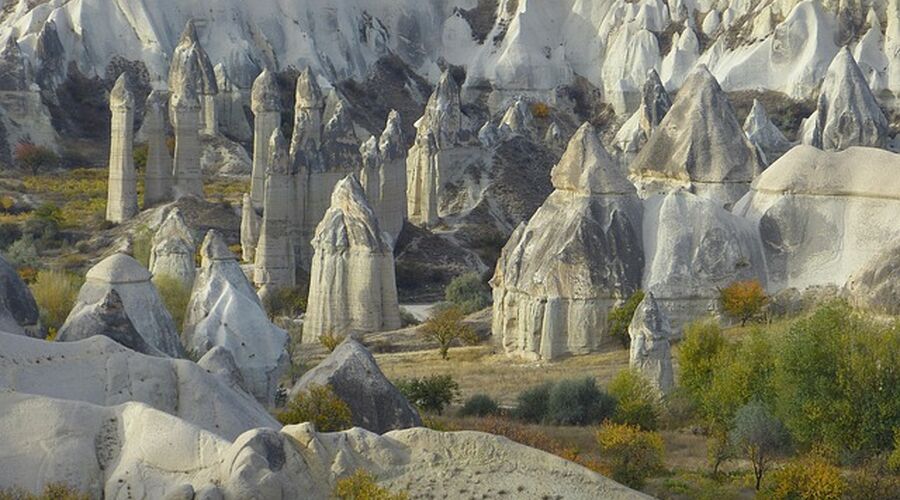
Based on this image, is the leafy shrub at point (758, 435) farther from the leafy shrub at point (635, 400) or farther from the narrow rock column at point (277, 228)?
Answer: the narrow rock column at point (277, 228)

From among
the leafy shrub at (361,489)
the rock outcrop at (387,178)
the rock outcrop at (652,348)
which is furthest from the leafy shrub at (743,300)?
the leafy shrub at (361,489)

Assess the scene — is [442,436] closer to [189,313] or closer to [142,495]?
[142,495]

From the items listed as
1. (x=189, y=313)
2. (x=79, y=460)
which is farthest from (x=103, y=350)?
(x=189, y=313)

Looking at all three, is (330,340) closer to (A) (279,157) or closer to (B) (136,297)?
(B) (136,297)

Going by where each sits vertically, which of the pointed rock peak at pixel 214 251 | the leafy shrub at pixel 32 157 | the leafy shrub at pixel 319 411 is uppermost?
the leafy shrub at pixel 32 157

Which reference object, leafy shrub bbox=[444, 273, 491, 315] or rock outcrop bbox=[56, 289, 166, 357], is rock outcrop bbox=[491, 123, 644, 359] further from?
rock outcrop bbox=[56, 289, 166, 357]

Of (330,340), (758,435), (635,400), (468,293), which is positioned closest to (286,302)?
(468,293)
